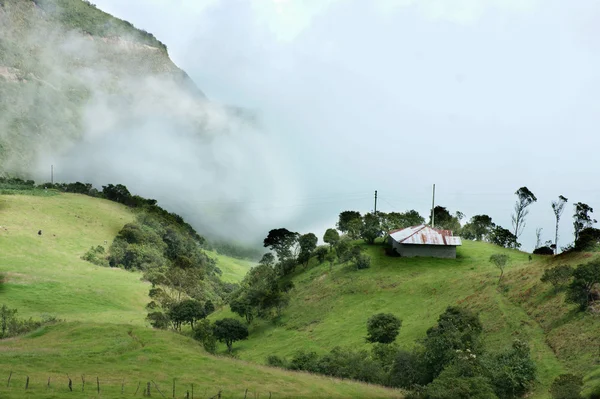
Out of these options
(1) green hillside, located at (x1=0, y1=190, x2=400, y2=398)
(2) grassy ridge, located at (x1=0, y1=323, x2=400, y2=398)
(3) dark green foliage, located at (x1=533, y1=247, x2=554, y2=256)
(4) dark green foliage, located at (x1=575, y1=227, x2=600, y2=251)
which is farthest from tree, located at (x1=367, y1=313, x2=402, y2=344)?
(3) dark green foliage, located at (x1=533, y1=247, x2=554, y2=256)

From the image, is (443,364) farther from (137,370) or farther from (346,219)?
(346,219)

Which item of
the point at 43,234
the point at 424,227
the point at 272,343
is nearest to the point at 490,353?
the point at 272,343

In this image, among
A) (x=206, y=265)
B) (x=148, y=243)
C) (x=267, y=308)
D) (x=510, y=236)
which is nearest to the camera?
(x=267, y=308)

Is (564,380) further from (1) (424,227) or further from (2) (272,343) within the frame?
(1) (424,227)

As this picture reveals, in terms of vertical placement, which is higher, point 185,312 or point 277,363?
point 185,312

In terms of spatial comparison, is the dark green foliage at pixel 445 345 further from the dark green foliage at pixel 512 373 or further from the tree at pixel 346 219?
the tree at pixel 346 219

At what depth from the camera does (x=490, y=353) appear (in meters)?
48.2

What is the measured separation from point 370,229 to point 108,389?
79.4 meters

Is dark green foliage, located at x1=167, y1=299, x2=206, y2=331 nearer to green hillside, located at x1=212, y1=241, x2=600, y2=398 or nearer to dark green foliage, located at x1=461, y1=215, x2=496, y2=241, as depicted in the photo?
green hillside, located at x1=212, y1=241, x2=600, y2=398

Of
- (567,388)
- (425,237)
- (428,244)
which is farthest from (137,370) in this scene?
(425,237)

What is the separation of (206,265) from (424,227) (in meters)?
87.8

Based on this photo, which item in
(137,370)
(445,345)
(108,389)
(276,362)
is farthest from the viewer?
(276,362)

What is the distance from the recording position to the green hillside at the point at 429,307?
48531 millimetres

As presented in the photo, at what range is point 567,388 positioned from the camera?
35.3 m
